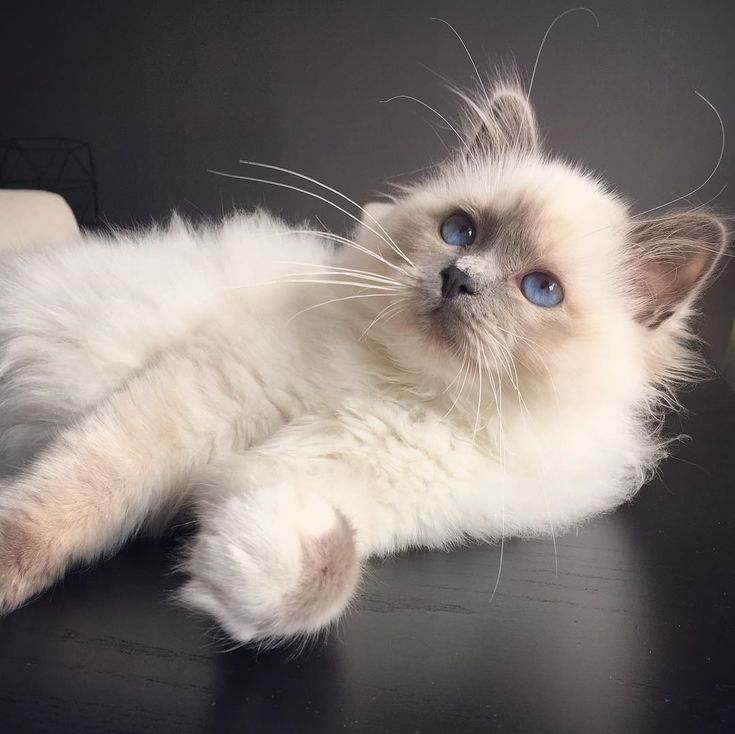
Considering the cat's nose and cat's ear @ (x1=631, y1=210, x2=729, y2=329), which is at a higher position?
cat's ear @ (x1=631, y1=210, x2=729, y2=329)

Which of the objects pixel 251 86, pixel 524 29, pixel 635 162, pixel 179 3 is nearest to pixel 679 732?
pixel 635 162

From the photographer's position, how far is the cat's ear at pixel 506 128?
1.16 meters

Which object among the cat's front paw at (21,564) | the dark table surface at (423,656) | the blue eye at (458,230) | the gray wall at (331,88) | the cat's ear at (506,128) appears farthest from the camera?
Result: the gray wall at (331,88)

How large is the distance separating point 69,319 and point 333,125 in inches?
108

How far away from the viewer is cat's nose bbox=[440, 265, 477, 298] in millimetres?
881

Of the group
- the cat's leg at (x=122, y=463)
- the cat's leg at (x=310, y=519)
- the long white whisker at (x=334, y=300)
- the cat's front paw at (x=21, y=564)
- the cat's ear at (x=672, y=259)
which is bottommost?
the cat's front paw at (x=21, y=564)

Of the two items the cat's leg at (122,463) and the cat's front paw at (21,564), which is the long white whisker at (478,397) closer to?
the cat's leg at (122,463)

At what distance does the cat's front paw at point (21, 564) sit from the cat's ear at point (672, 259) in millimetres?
867

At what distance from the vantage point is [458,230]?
0.99 meters

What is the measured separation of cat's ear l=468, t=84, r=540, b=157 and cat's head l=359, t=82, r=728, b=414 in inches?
4.0

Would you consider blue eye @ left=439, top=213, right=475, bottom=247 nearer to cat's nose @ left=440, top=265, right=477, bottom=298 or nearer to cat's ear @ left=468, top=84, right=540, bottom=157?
cat's nose @ left=440, top=265, right=477, bottom=298

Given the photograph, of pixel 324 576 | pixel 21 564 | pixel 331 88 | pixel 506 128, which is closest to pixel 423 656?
pixel 324 576

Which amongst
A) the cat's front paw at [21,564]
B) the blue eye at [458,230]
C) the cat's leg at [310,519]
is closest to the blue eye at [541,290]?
the blue eye at [458,230]

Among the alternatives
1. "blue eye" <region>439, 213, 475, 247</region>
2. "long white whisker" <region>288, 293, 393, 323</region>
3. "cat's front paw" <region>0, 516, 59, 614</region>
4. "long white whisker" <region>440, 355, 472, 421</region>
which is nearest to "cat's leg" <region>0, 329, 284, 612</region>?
"cat's front paw" <region>0, 516, 59, 614</region>
